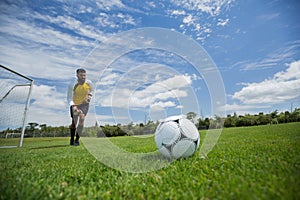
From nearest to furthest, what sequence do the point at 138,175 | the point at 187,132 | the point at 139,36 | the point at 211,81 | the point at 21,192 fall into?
the point at 21,192 < the point at 138,175 < the point at 187,132 < the point at 211,81 < the point at 139,36

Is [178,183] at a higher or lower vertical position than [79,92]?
lower

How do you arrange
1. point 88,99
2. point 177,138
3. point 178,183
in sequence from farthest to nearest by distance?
point 88,99, point 177,138, point 178,183

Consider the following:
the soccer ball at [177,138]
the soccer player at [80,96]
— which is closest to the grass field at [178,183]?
the soccer ball at [177,138]

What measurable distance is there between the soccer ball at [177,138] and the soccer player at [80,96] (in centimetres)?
436

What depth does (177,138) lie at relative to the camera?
11.8 feet

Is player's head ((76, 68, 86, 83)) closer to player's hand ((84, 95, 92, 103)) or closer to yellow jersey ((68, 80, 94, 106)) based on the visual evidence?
yellow jersey ((68, 80, 94, 106))

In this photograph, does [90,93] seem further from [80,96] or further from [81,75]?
[81,75]

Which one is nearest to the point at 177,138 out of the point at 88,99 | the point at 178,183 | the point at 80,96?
the point at 178,183

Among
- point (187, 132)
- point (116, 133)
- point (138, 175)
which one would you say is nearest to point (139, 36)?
point (187, 132)

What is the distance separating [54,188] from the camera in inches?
87.9

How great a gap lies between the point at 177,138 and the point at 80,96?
499 cm

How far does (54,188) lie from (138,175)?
41.4 inches

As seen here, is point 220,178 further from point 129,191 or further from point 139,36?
point 139,36

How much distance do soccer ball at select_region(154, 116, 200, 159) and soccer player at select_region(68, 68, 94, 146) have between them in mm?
4365
